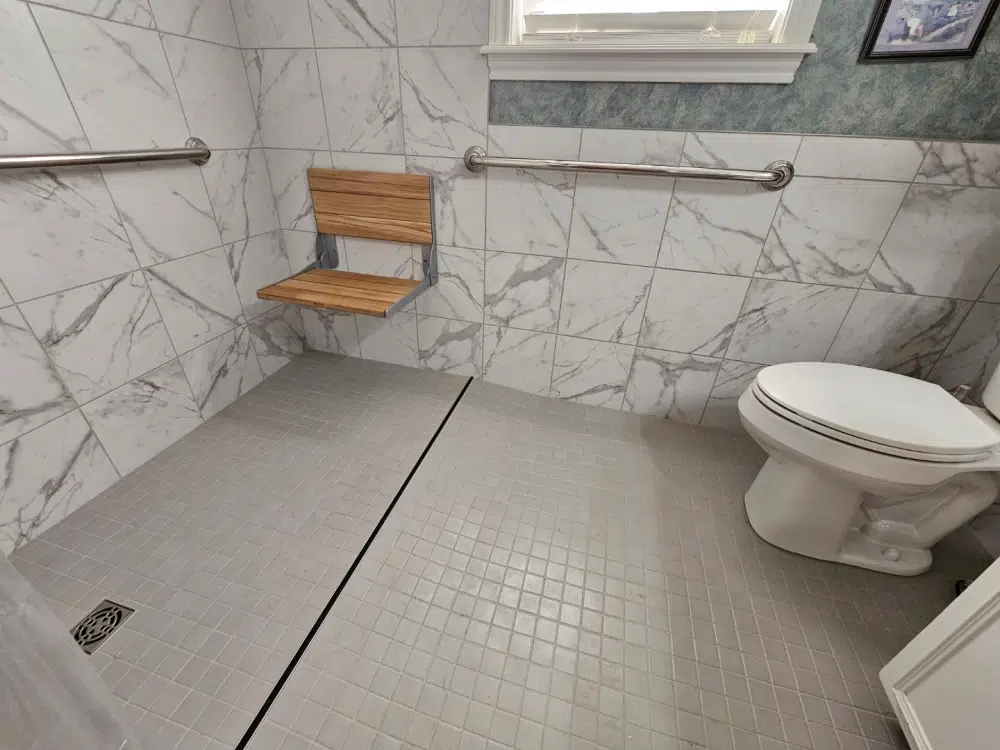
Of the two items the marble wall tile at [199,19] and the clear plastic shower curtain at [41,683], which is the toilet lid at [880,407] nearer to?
the clear plastic shower curtain at [41,683]

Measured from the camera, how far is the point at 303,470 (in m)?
1.37

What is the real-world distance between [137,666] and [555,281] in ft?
4.75

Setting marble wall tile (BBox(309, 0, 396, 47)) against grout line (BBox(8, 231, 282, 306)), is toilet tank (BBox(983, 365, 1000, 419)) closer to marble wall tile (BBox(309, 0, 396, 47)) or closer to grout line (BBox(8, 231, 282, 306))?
marble wall tile (BBox(309, 0, 396, 47))

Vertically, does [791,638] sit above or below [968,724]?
below

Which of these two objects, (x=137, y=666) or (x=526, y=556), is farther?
(x=526, y=556)

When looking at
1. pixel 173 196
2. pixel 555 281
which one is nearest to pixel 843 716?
pixel 555 281

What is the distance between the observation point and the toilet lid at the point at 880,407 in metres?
0.89

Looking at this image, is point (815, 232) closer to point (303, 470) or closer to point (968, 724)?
point (968, 724)

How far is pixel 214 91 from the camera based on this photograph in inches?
54.4

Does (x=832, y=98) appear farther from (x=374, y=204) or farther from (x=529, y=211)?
(x=374, y=204)

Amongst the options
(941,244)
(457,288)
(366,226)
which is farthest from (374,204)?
(941,244)

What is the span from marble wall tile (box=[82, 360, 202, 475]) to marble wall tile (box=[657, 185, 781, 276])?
1615 mm

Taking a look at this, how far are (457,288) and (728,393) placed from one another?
104cm

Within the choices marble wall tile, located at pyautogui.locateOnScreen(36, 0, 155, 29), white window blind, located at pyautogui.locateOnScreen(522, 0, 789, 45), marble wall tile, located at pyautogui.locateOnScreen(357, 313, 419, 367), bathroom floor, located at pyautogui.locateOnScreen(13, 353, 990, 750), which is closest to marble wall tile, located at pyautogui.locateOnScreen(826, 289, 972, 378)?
bathroom floor, located at pyautogui.locateOnScreen(13, 353, 990, 750)
